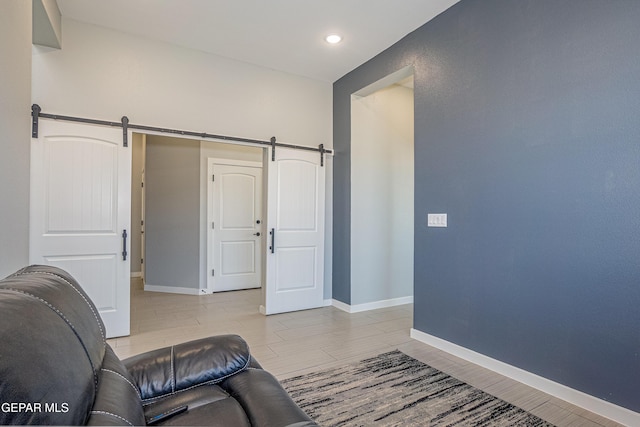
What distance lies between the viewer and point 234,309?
14.3 ft

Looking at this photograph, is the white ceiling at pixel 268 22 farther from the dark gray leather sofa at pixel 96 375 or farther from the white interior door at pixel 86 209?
the dark gray leather sofa at pixel 96 375

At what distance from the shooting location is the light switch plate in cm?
304

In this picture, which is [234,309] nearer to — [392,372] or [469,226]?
[392,372]

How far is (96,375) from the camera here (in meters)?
0.99

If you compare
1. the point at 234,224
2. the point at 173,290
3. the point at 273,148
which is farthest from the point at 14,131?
the point at 173,290

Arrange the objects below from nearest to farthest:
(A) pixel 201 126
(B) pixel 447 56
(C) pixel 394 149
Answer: (B) pixel 447 56, (A) pixel 201 126, (C) pixel 394 149

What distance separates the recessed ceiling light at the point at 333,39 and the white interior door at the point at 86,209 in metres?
2.34

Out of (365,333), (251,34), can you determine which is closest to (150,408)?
(365,333)

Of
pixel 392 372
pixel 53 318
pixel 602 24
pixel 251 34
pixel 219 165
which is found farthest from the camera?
pixel 219 165

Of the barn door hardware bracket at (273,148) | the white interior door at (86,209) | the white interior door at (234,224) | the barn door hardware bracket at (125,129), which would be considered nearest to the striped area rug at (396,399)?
the white interior door at (86,209)

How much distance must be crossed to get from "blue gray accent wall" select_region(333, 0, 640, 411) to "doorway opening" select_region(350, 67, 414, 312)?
1.07 m

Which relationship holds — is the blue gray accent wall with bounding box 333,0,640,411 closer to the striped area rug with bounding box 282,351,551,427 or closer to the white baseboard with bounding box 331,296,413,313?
the striped area rug with bounding box 282,351,551,427

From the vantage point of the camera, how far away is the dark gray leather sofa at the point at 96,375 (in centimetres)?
64

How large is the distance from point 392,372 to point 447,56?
2802 mm
